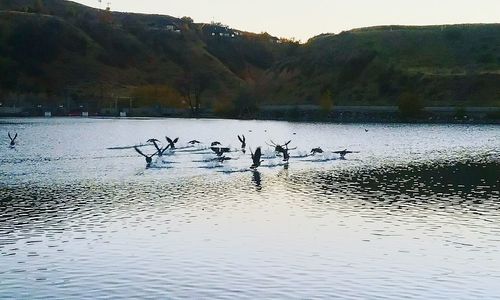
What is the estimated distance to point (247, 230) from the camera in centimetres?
4228

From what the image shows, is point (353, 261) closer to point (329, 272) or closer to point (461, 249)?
point (329, 272)

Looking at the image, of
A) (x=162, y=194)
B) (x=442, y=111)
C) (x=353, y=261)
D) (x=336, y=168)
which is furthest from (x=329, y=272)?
(x=442, y=111)

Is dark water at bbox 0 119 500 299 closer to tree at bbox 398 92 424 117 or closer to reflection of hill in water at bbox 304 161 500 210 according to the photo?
reflection of hill in water at bbox 304 161 500 210

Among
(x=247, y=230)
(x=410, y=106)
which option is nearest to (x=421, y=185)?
(x=247, y=230)

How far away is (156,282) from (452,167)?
54505 millimetres

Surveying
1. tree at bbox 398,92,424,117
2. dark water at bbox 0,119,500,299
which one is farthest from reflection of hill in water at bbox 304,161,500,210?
tree at bbox 398,92,424,117

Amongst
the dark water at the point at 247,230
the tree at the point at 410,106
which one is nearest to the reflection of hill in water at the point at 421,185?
the dark water at the point at 247,230

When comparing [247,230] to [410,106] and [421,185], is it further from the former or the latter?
[410,106]

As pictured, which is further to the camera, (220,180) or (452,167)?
(452,167)

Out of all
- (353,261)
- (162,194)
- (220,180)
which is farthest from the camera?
(220,180)

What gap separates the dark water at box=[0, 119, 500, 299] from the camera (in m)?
31.0

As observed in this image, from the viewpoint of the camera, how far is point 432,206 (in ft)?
168

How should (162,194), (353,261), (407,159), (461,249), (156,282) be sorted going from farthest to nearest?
(407,159) → (162,194) → (461,249) → (353,261) → (156,282)

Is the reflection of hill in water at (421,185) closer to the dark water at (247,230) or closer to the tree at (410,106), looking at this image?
the dark water at (247,230)
